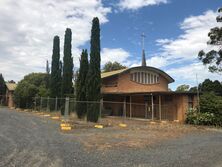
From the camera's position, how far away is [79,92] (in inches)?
1101

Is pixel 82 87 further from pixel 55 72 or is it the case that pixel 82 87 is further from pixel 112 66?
pixel 112 66

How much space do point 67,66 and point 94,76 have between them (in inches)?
466

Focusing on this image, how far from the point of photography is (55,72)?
4019 cm

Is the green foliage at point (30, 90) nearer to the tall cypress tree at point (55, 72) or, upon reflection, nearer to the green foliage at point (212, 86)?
the tall cypress tree at point (55, 72)

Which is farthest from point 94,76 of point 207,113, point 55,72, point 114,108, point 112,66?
point 112,66

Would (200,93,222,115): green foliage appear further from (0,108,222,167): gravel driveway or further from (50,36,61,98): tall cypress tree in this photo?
(50,36,61,98): tall cypress tree

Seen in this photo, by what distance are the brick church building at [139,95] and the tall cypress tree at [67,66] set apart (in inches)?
162

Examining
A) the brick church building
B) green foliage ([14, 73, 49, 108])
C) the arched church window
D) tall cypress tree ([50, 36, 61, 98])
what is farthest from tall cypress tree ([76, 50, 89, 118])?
green foliage ([14, 73, 49, 108])

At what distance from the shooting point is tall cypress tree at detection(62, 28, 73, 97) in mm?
35312

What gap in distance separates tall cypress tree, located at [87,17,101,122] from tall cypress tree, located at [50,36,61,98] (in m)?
13.0

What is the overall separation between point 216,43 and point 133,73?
10705 millimetres

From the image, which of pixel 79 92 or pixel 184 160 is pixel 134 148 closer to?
pixel 184 160

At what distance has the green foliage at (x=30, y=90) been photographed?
146 ft

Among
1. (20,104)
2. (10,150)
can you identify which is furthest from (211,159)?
(20,104)
